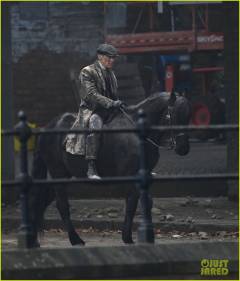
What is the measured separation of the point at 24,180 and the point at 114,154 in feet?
11.8

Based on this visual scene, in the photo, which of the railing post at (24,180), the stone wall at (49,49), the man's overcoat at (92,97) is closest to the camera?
the railing post at (24,180)

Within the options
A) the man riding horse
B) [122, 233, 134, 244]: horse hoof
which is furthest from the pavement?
the man riding horse

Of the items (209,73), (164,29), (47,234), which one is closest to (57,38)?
(164,29)

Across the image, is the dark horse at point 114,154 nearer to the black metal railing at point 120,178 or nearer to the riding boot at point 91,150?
the riding boot at point 91,150

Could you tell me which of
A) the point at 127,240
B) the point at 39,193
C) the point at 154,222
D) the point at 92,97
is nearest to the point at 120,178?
the point at 127,240

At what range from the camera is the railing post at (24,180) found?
7.34 m

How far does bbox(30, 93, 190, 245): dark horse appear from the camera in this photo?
1076 centimetres

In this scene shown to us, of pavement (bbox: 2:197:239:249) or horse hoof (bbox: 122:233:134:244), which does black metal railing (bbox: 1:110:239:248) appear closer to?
horse hoof (bbox: 122:233:134:244)

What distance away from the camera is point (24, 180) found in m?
7.42

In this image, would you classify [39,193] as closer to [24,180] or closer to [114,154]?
[114,154]

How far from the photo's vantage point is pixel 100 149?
11031mm

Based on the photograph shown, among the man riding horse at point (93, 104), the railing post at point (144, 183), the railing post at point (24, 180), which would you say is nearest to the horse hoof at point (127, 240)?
the man riding horse at point (93, 104)

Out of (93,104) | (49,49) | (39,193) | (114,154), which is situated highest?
(49,49)

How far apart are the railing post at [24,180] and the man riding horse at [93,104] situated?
128 inches
